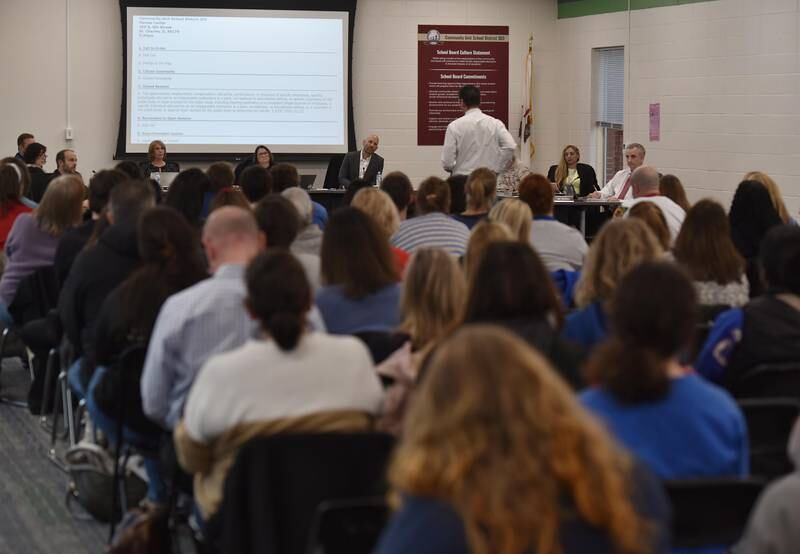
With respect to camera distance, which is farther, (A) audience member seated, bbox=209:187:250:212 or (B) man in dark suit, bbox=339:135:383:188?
(B) man in dark suit, bbox=339:135:383:188

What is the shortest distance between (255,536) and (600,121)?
11128 millimetres

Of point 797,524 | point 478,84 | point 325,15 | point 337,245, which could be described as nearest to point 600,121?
point 478,84

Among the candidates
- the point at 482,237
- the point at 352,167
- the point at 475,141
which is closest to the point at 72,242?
the point at 482,237

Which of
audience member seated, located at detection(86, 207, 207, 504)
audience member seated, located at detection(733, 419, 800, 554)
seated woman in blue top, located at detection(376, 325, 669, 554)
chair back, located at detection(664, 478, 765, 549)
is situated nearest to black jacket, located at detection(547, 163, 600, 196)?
audience member seated, located at detection(86, 207, 207, 504)

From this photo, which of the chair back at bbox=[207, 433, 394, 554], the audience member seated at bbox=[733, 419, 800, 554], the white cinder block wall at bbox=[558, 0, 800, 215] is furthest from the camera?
the white cinder block wall at bbox=[558, 0, 800, 215]

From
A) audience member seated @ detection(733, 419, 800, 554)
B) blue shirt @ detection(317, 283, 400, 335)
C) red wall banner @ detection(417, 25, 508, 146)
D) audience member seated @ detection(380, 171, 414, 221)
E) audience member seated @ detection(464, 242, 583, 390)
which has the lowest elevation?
audience member seated @ detection(733, 419, 800, 554)

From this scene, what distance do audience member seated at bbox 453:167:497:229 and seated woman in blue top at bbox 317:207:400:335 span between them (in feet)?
8.42

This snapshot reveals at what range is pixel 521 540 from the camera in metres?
1.62

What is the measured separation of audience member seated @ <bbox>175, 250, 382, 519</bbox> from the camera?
292 centimetres

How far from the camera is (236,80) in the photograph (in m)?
13.4

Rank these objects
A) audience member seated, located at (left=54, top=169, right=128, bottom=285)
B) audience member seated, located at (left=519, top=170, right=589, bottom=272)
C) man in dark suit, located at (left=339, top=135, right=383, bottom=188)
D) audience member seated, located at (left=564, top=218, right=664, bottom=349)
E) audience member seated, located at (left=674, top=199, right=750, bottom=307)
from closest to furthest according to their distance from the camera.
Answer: audience member seated, located at (left=564, top=218, right=664, bottom=349) → audience member seated, located at (left=674, top=199, right=750, bottom=307) → audience member seated, located at (left=54, top=169, right=128, bottom=285) → audience member seated, located at (left=519, top=170, right=589, bottom=272) → man in dark suit, located at (left=339, top=135, right=383, bottom=188)

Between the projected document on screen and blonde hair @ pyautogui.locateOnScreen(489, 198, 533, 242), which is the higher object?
the projected document on screen

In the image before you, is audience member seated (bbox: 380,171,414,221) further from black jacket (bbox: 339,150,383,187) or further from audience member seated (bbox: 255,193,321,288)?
black jacket (bbox: 339,150,383,187)

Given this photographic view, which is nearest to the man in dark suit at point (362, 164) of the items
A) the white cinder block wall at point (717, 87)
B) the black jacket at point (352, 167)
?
the black jacket at point (352, 167)
